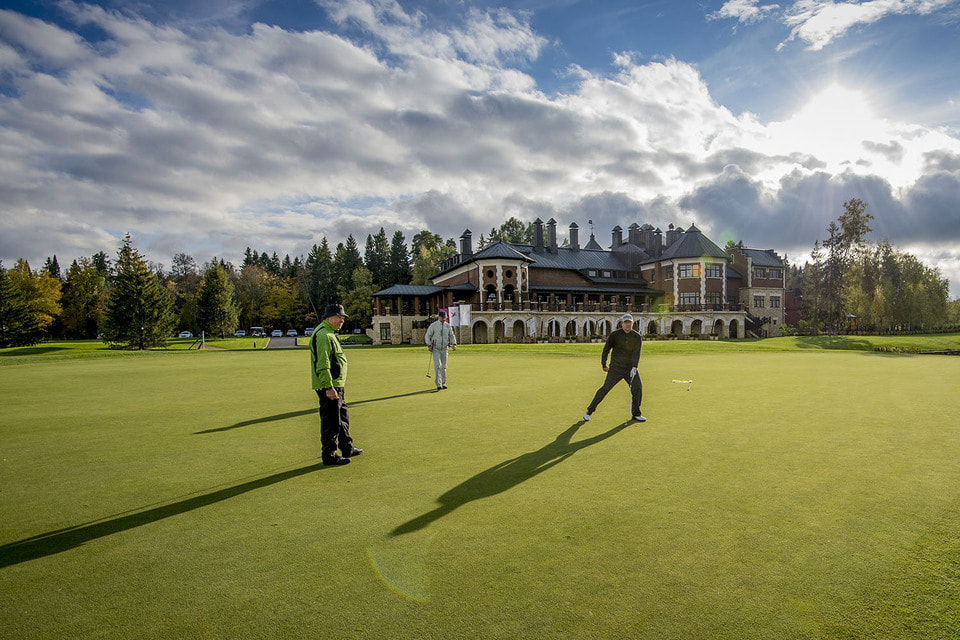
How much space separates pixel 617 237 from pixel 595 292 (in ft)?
50.9

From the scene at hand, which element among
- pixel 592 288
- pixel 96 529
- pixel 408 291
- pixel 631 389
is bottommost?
pixel 96 529

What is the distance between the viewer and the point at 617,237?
76.8 m

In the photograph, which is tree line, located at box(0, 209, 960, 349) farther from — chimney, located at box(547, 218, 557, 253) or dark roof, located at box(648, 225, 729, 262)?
chimney, located at box(547, 218, 557, 253)

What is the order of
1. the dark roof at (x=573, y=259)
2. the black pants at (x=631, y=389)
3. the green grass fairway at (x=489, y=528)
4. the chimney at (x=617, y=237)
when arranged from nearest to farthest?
the green grass fairway at (x=489, y=528) → the black pants at (x=631, y=389) → the dark roof at (x=573, y=259) → the chimney at (x=617, y=237)

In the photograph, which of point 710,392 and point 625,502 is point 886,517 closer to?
point 625,502

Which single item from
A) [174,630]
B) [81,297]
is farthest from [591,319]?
[81,297]

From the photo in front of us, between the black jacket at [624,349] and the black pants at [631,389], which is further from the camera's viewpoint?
the black jacket at [624,349]

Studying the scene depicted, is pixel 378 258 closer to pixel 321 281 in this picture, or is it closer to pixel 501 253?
pixel 321 281

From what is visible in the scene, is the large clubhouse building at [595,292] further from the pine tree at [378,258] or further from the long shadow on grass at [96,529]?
the long shadow on grass at [96,529]

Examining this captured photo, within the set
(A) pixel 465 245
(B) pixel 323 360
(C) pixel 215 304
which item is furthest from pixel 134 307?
(B) pixel 323 360

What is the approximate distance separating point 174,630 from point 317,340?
15.8 feet

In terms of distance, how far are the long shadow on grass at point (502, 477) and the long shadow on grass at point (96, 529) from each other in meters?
2.48

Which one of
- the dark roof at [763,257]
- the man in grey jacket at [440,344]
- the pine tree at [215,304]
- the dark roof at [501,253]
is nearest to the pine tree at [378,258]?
the pine tree at [215,304]

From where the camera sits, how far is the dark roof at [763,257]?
71438mm
